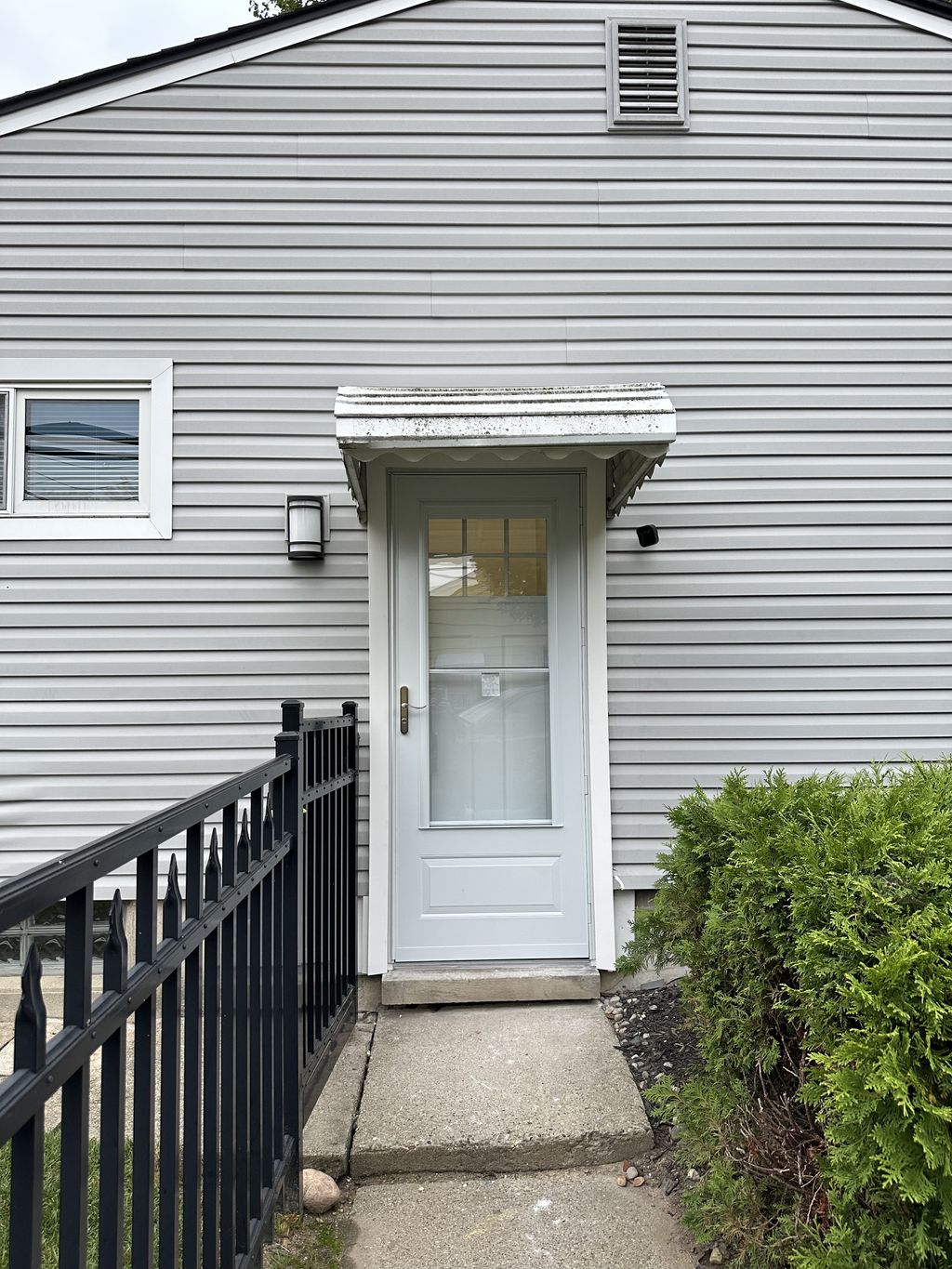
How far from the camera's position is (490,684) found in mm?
3777

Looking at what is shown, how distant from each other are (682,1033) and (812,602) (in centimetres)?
204

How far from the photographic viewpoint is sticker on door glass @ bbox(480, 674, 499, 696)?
3.78 metres

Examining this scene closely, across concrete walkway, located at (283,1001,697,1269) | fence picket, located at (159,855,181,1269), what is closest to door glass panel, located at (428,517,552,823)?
concrete walkway, located at (283,1001,697,1269)

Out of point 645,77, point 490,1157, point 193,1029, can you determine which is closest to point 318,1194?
point 490,1157

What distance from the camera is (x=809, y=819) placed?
202 centimetres

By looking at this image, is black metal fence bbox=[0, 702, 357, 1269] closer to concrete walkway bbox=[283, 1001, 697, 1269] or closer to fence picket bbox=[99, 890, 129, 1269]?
fence picket bbox=[99, 890, 129, 1269]

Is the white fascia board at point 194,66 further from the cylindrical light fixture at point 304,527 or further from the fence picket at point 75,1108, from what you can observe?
the fence picket at point 75,1108

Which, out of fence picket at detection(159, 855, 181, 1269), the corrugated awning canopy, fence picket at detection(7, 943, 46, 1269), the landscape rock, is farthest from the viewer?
the corrugated awning canopy

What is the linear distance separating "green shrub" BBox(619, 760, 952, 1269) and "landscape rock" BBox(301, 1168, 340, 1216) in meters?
0.99

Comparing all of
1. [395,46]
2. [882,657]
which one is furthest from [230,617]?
[882,657]

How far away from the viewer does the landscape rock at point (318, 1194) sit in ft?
→ 7.68

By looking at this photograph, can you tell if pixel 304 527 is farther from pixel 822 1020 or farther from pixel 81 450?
pixel 822 1020

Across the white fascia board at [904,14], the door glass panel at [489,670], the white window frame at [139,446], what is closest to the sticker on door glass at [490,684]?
the door glass panel at [489,670]

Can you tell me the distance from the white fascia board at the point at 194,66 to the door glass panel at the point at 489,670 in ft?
7.96
